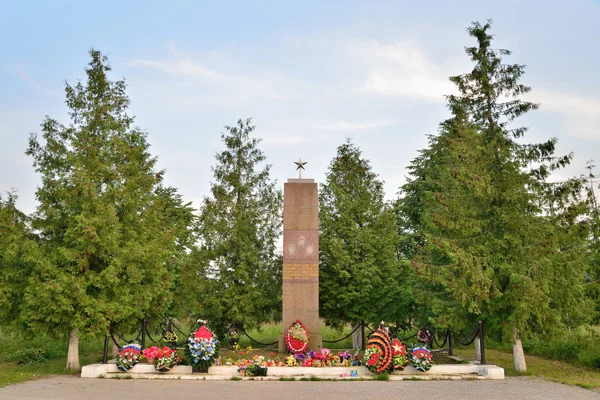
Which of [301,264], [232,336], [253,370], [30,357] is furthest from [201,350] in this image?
[30,357]

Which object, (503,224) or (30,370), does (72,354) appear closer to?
(30,370)

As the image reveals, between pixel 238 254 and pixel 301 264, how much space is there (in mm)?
3660

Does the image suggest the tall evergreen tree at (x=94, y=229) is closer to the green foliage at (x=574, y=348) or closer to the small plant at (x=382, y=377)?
the small plant at (x=382, y=377)

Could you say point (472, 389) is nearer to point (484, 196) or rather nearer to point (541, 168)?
point (484, 196)

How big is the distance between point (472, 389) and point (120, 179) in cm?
1089

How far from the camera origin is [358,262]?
19625 mm

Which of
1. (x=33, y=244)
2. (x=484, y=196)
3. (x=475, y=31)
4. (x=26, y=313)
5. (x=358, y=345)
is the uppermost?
(x=475, y=31)

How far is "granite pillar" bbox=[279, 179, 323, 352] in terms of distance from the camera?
16.2 meters

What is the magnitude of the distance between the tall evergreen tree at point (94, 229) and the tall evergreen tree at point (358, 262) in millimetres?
6226

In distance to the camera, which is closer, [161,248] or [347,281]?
[161,248]

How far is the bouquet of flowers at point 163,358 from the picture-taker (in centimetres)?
1266

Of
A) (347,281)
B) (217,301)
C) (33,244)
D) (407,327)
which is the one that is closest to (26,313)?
(33,244)

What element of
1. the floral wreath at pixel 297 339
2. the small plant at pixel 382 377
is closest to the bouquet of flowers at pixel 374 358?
the small plant at pixel 382 377

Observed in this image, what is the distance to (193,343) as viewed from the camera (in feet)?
41.4
